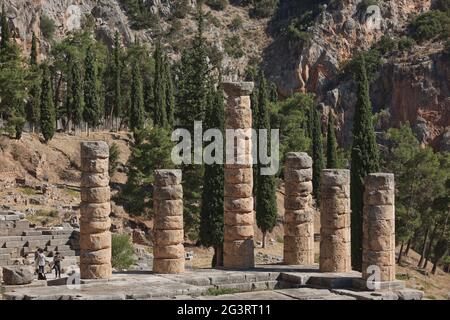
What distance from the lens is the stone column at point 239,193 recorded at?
26625 mm

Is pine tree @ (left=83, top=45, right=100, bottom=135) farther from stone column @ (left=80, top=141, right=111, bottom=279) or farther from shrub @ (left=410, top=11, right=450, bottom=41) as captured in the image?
shrub @ (left=410, top=11, right=450, bottom=41)

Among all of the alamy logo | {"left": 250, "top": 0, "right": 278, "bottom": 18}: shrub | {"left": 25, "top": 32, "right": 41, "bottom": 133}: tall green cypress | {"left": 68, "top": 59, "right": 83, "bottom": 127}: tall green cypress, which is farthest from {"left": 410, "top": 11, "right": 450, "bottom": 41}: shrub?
{"left": 25, "top": 32, "right": 41, "bottom": 133}: tall green cypress

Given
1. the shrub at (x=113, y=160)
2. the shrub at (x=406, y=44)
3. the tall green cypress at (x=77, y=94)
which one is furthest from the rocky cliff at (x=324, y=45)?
the shrub at (x=113, y=160)

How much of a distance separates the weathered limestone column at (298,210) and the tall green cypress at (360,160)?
749 centimetres

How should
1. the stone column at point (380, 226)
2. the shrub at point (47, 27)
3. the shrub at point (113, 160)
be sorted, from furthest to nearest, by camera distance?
the shrub at point (47, 27) → the shrub at point (113, 160) → the stone column at point (380, 226)

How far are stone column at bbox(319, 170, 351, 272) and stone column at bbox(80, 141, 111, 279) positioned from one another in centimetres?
656

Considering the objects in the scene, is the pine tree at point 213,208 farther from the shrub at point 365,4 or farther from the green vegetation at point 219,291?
the shrub at point 365,4

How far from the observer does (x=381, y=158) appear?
48.6 meters

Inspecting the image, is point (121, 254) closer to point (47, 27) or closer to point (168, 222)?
point (168, 222)

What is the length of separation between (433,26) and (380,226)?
69.3 meters

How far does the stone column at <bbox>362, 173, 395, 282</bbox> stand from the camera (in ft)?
76.5
